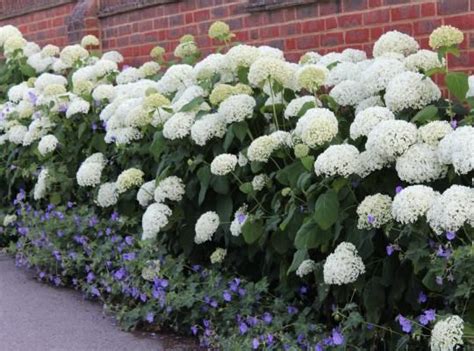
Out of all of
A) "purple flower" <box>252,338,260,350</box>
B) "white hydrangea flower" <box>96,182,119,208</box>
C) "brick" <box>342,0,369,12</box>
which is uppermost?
"brick" <box>342,0,369,12</box>

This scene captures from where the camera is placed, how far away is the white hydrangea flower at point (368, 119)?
12.8 feet

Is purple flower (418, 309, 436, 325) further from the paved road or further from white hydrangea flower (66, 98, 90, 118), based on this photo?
white hydrangea flower (66, 98, 90, 118)

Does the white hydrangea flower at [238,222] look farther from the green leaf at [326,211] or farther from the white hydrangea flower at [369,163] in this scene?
the white hydrangea flower at [369,163]

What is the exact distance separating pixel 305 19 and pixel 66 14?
4288mm

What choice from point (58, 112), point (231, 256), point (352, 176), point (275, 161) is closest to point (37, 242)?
point (58, 112)

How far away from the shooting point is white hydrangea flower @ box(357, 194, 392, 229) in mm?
3627

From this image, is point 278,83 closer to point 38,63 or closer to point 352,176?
point 352,176

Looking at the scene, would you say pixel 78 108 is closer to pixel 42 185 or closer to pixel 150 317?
pixel 42 185

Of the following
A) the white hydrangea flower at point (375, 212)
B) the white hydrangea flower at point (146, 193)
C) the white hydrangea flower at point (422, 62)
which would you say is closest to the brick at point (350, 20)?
the white hydrangea flower at point (422, 62)

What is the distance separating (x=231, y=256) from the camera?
16.2 feet

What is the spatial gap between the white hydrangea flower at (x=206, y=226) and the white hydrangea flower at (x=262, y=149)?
0.53 m

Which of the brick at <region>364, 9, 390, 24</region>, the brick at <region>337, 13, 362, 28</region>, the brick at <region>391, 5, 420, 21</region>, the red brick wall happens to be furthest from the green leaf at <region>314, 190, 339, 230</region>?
the brick at <region>337, 13, 362, 28</region>

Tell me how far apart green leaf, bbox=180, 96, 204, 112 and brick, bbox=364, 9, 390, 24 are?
5.20 feet

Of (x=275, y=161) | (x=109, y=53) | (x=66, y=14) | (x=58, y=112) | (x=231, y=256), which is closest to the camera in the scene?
(x=275, y=161)
